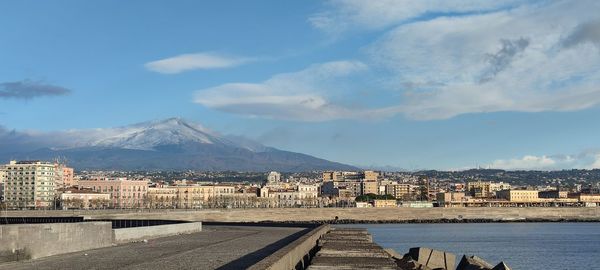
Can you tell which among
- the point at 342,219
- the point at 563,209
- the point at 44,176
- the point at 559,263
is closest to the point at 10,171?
the point at 44,176

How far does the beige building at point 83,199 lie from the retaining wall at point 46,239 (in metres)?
128

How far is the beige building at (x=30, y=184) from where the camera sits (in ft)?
541

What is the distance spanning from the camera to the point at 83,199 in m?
160

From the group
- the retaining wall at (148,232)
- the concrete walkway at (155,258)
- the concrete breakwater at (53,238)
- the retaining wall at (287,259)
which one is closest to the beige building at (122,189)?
the retaining wall at (148,232)

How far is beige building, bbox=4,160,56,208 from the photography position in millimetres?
164875

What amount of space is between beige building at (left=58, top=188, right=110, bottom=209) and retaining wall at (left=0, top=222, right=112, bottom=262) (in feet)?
421

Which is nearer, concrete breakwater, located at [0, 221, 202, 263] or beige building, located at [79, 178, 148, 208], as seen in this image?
concrete breakwater, located at [0, 221, 202, 263]

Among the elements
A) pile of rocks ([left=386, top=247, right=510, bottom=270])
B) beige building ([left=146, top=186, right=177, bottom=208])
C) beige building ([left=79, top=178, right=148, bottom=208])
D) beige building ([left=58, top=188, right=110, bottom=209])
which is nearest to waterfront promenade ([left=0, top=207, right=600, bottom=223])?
beige building ([left=58, top=188, right=110, bottom=209])


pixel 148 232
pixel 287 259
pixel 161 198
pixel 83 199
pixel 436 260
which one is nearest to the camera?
pixel 287 259

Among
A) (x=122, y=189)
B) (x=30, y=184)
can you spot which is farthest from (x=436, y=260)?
(x=122, y=189)

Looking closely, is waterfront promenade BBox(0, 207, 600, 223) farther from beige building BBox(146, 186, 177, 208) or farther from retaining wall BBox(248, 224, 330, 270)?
retaining wall BBox(248, 224, 330, 270)

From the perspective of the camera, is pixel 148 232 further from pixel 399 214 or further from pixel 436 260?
pixel 399 214

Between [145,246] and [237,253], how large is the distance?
462cm

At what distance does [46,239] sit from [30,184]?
517 feet
